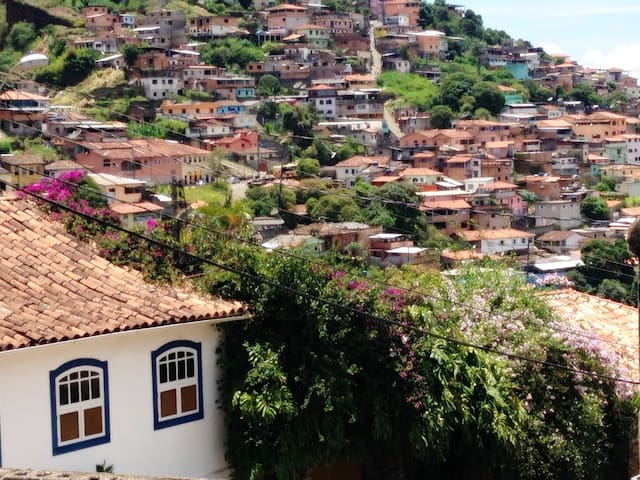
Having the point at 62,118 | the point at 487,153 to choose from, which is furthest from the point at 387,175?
the point at 62,118

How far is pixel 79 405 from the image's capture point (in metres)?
7.83

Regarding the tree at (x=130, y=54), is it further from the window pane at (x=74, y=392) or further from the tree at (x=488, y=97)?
the window pane at (x=74, y=392)

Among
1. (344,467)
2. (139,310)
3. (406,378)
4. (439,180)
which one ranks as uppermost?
(139,310)

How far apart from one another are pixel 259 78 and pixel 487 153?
77.6 feet

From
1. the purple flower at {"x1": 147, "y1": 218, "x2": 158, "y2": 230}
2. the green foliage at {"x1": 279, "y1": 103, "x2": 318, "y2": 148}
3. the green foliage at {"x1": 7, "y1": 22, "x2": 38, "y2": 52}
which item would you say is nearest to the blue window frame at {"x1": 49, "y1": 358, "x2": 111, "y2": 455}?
the purple flower at {"x1": 147, "y1": 218, "x2": 158, "y2": 230}

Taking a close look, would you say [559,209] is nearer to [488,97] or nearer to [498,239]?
[498,239]

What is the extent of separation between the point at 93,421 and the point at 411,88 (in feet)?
→ 330

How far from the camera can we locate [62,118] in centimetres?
7244

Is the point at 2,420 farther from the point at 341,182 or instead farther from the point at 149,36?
the point at 149,36

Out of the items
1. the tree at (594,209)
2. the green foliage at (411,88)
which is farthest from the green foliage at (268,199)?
the green foliage at (411,88)

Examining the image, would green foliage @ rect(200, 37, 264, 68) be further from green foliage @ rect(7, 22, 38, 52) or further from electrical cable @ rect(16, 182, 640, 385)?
electrical cable @ rect(16, 182, 640, 385)

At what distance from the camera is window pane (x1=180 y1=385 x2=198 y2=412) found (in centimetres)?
845

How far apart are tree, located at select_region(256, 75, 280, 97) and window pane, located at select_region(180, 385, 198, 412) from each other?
286 feet

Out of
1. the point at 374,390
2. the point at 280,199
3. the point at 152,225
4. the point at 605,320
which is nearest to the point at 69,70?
the point at 280,199
